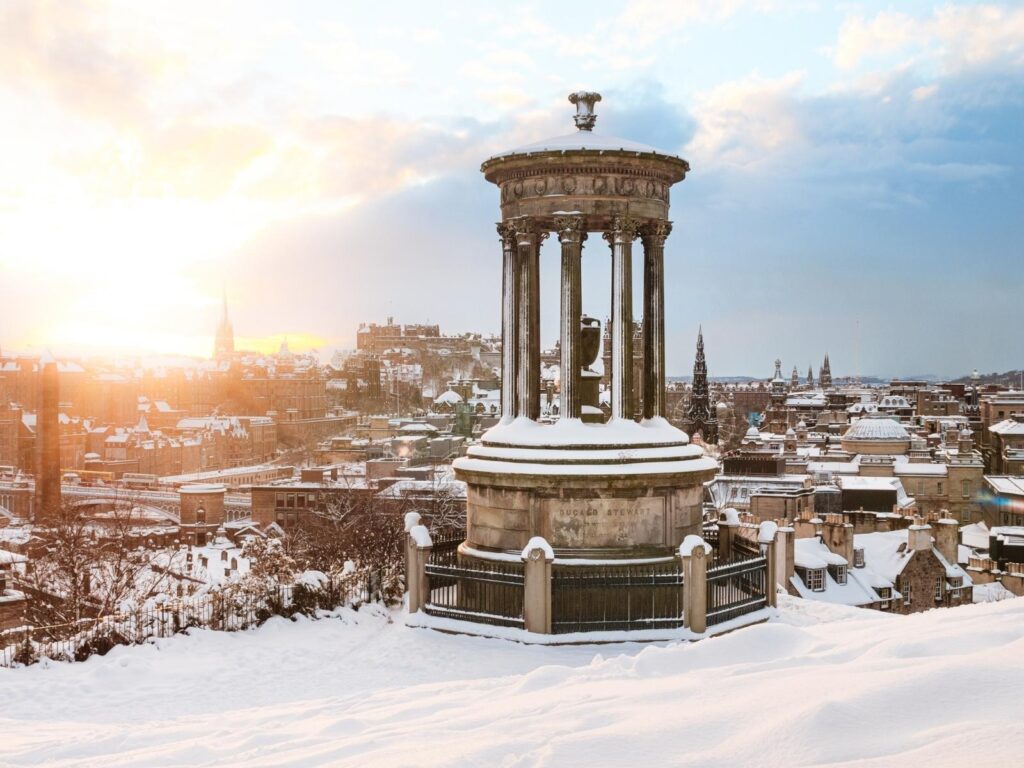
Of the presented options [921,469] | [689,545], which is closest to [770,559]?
[689,545]

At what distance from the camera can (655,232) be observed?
16812mm

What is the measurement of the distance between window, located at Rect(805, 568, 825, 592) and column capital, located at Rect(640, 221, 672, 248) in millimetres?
27348

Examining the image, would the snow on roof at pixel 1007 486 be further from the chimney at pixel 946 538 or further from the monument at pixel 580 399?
the monument at pixel 580 399

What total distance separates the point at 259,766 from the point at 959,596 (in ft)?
151

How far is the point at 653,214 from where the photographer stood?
648 inches

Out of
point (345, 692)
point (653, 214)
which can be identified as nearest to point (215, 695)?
point (345, 692)

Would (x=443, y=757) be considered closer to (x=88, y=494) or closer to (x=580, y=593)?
(x=580, y=593)

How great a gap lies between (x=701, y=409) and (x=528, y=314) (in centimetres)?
11196

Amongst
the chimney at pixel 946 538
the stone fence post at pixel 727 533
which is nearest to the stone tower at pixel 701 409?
the chimney at pixel 946 538

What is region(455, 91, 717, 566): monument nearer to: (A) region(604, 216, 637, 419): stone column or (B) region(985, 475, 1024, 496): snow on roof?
(A) region(604, 216, 637, 419): stone column

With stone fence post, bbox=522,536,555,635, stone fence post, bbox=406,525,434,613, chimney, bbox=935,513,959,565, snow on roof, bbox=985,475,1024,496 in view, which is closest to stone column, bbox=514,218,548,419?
stone fence post, bbox=406,525,434,613

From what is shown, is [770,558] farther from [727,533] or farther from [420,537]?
[420,537]

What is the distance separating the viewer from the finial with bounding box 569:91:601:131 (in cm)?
1742

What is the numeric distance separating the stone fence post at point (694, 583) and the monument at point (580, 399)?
99 cm
